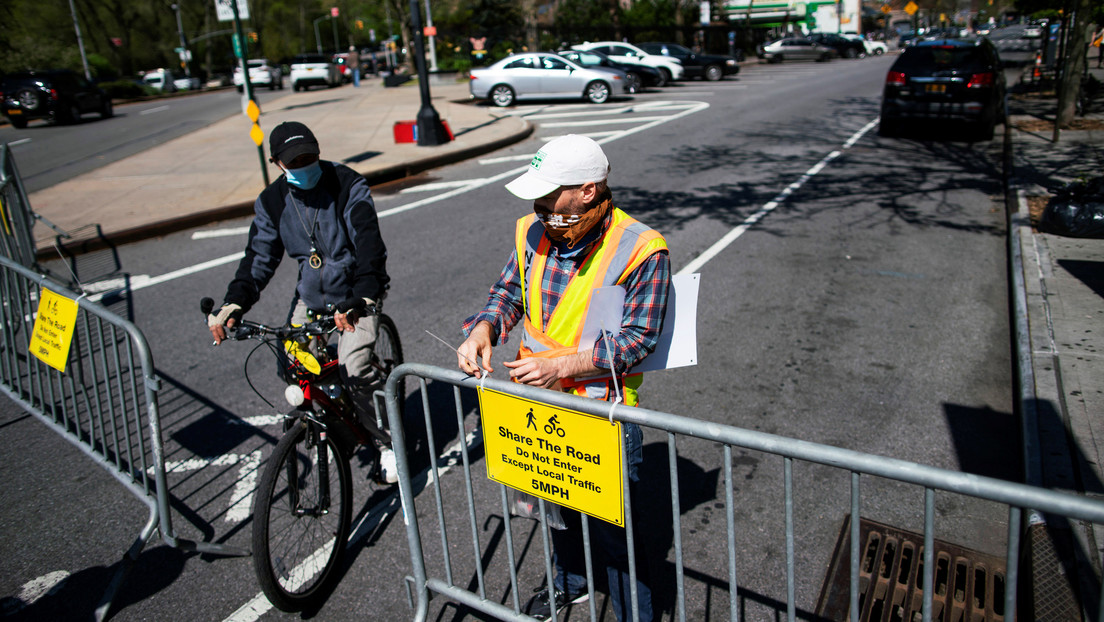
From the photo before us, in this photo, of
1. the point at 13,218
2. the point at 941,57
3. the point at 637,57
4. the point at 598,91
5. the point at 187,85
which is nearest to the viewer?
the point at 13,218

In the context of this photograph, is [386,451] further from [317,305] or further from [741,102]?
[741,102]

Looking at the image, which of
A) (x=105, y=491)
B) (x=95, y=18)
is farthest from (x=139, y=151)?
(x=95, y=18)

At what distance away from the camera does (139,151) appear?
17.4 metres

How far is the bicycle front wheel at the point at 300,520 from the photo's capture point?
10.2 ft

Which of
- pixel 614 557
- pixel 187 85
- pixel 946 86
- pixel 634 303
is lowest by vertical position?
pixel 614 557

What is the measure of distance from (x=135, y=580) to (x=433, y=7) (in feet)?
182

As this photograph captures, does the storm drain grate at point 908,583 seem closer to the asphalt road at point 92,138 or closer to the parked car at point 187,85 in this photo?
the asphalt road at point 92,138

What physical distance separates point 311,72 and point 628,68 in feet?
59.9

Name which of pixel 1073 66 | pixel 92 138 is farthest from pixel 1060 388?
pixel 92 138

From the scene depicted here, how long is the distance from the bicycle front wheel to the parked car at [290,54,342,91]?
36893 millimetres

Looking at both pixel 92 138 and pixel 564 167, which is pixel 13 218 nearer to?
pixel 564 167

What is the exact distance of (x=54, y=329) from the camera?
3.84 metres

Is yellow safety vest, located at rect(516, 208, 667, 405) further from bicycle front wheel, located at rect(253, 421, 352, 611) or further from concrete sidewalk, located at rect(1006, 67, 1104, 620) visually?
concrete sidewalk, located at rect(1006, 67, 1104, 620)

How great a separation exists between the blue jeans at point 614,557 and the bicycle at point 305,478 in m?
1.10
